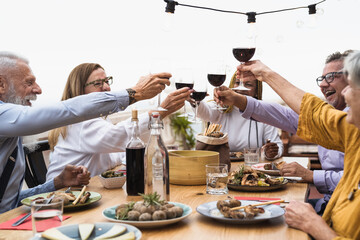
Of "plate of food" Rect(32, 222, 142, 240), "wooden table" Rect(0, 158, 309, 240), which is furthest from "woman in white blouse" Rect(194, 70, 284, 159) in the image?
"plate of food" Rect(32, 222, 142, 240)

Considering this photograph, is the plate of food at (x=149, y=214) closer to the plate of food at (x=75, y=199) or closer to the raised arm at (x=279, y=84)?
the plate of food at (x=75, y=199)

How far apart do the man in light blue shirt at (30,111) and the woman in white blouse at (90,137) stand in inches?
9.3

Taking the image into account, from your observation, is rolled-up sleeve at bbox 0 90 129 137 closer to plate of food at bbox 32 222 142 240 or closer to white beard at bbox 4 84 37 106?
white beard at bbox 4 84 37 106

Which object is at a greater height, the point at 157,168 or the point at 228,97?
the point at 228,97

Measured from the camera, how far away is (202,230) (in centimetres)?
133

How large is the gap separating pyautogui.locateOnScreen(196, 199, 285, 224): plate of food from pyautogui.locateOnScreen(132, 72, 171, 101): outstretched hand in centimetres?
76

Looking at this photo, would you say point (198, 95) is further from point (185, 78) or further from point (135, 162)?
point (135, 162)

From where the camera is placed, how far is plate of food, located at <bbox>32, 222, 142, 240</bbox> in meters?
1.16

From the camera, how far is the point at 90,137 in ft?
8.55

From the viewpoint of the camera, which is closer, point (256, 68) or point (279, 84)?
point (279, 84)

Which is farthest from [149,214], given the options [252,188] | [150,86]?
[150,86]

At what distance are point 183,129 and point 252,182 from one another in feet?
15.3

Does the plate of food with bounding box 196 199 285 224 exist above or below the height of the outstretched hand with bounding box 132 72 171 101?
below

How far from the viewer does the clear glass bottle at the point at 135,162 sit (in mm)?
1647
